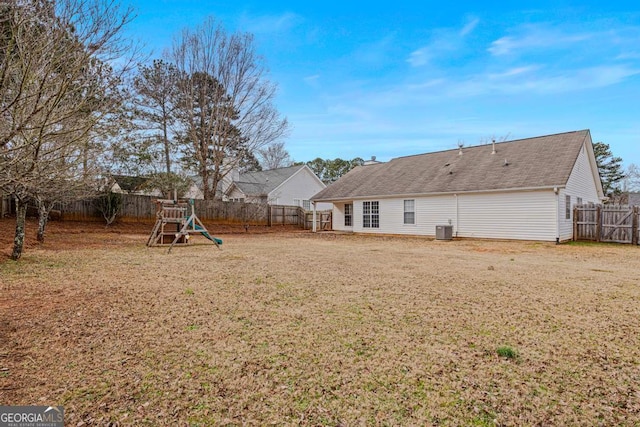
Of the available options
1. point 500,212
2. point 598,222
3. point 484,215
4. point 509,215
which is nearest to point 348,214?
point 484,215

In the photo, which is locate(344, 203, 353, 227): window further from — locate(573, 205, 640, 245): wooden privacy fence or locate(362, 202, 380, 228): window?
locate(573, 205, 640, 245): wooden privacy fence

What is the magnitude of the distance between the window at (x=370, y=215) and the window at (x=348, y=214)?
5.84 ft

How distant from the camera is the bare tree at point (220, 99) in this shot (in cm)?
1970

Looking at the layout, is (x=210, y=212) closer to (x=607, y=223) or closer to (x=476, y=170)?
(x=476, y=170)

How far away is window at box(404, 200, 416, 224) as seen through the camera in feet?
56.4

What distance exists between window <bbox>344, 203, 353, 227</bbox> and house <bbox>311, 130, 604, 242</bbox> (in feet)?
1.40

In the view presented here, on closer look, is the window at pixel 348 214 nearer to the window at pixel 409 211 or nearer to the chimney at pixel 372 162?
the chimney at pixel 372 162

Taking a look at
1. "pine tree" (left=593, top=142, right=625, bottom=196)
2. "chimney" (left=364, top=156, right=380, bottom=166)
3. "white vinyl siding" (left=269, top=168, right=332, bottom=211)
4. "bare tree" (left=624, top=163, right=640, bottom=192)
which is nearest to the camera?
"chimney" (left=364, top=156, right=380, bottom=166)

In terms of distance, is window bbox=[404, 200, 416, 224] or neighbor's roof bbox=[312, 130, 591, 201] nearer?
neighbor's roof bbox=[312, 130, 591, 201]

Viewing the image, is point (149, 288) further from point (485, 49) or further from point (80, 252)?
point (485, 49)

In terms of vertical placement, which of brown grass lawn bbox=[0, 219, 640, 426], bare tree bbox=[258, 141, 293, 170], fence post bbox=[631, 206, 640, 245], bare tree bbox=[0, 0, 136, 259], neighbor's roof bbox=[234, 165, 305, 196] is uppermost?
bare tree bbox=[258, 141, 293, 170]

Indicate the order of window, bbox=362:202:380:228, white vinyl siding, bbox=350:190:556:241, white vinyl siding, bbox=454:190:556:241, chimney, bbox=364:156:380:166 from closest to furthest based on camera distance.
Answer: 1. white vinyl siding, bbox=454:190:556:241
2. white vinyl siding, bbox=350:190:556:241
3. window, bbox=362:202:380:228
4. chimney, bbox=364:156:380:166

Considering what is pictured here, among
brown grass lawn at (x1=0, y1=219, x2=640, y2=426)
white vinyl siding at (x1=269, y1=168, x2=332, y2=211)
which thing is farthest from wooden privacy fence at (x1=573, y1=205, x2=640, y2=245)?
white vinyl siding at (x1=269, y1=168, x2=332, y2=211)

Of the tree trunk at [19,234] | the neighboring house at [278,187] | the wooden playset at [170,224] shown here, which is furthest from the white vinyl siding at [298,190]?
the tree trunk at [19,234]
